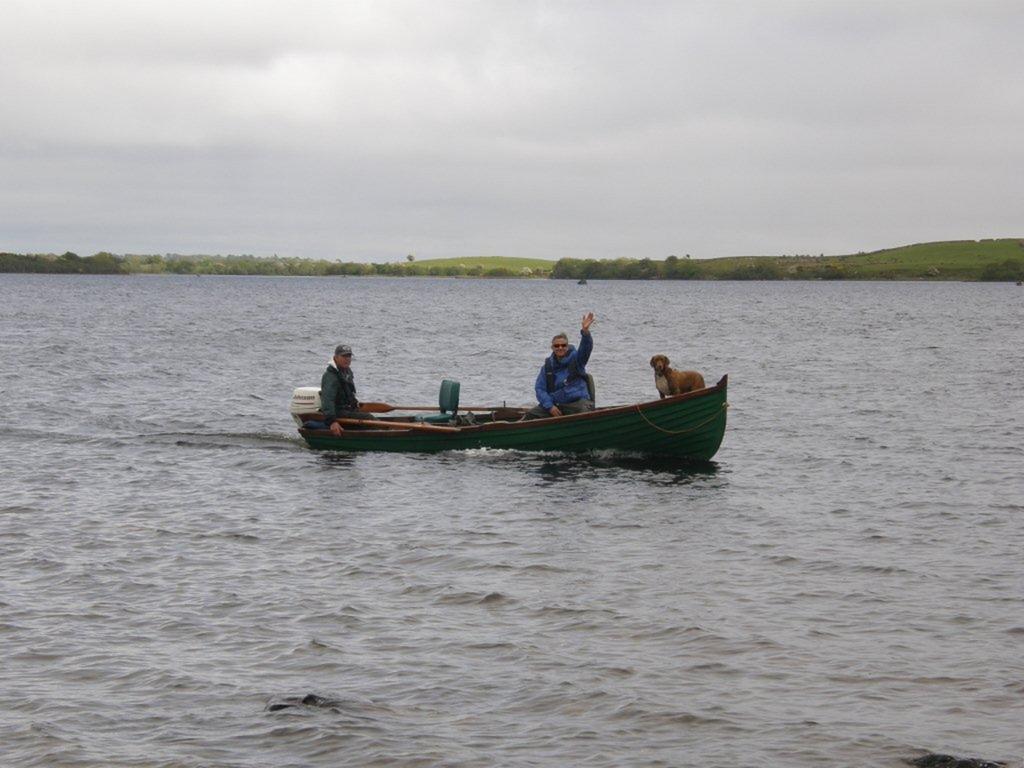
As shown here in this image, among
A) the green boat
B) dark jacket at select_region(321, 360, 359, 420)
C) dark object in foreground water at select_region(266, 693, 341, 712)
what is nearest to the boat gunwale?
the green boat

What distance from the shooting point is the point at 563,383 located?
22.9 m

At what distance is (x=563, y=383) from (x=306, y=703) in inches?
521

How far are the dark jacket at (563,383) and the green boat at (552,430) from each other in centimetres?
76

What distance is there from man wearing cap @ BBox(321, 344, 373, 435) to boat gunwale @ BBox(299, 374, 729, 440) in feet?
1.14

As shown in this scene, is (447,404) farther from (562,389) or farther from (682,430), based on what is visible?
(682,430)

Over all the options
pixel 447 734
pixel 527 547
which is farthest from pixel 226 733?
pixel 527 547

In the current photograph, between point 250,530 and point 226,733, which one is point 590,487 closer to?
point 250,530

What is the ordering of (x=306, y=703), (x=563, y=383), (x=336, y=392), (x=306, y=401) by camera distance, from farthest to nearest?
1. (x=306, y=401)
2. (x=336, y=392)
3. (x=563, y=383)
4. (x=306, y=703)

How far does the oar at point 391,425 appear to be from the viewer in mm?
23047

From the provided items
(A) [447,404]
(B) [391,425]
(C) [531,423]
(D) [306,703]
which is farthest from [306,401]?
(D) [306,703]

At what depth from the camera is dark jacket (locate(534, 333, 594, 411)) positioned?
22.6 meters

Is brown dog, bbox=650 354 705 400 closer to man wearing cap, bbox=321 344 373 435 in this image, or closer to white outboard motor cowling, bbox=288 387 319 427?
man wearing cap, bbox=321 344 373 435

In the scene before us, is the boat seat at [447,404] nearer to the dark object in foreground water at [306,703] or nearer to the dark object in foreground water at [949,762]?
the dark object in foreground water at [306,703]

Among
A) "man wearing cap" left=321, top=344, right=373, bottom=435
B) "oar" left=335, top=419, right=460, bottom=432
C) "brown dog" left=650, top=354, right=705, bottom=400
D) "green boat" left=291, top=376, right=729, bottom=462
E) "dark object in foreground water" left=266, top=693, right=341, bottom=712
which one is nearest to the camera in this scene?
"dark object in foreground water" left=266, top=693, right=341, bottom=712
